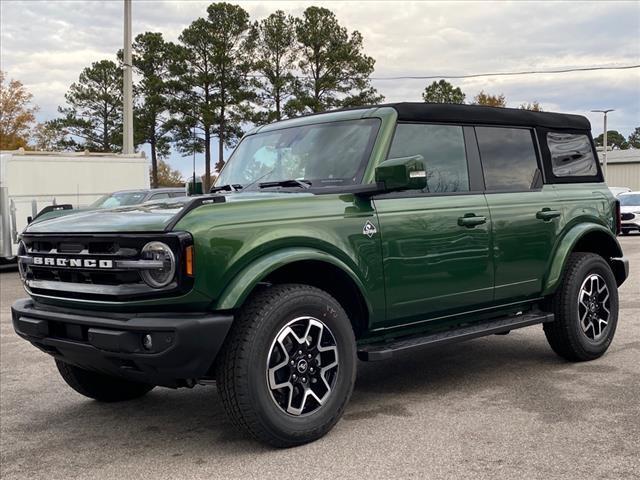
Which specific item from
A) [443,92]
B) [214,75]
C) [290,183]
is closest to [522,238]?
[290,183]

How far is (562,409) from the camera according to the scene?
4.72 m

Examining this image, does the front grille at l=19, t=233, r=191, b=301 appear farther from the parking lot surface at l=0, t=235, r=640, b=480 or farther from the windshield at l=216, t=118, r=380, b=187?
the windshield at l=216, t=118, r=380, b=187

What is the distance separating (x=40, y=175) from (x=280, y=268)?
1532cm

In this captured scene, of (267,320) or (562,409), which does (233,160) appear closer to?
(267,320)

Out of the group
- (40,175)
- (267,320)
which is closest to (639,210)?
(40,175)

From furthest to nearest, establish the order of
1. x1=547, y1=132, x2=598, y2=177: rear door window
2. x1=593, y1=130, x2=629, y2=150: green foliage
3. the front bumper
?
x1=593, y1=130, x2=629, y2=150: green foliage
x1=547, y1=132, x2=598, y2=177: rear door window
the front bumper

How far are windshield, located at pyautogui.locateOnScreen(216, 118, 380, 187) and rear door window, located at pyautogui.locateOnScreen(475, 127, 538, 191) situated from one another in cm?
101

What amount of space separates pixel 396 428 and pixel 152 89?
4850 centimetres

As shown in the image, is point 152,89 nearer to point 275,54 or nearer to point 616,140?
point 275,54

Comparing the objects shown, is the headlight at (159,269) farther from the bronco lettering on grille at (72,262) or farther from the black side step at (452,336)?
the black side step at (452,336)

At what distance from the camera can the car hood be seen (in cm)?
390

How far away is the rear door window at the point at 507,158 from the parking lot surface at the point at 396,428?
1.41m

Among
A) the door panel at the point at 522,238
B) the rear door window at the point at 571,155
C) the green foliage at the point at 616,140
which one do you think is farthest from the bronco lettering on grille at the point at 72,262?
the green foliage at the point at 616,140

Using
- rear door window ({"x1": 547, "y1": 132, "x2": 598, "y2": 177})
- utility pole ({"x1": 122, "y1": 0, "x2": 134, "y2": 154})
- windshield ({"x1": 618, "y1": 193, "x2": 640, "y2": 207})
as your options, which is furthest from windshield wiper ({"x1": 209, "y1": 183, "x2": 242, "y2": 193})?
windshield ({"x1": 618, "y1": 193, "x2": 640, "y2": 207})
